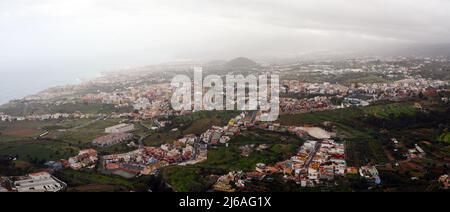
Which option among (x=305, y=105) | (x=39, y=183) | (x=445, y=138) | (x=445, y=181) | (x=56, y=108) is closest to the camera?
(x=445, y=181)

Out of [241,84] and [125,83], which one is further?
[125,83]

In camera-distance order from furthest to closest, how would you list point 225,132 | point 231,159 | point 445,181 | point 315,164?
point 225,132
point 231,159
point 315,164
point 445,181

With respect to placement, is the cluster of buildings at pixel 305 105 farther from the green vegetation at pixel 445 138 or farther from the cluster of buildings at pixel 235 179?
the cluster of buildings at pixel 235 179

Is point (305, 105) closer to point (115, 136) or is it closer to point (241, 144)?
point (241, 144)

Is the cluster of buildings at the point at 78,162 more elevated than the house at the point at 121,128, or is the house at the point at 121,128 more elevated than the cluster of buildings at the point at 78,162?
the house at the point at 121,128

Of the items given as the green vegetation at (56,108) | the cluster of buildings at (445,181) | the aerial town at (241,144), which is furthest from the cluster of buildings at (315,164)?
the green vegetation at (56,108)

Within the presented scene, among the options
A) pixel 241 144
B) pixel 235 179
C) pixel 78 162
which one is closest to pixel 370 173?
pixel 235 179
